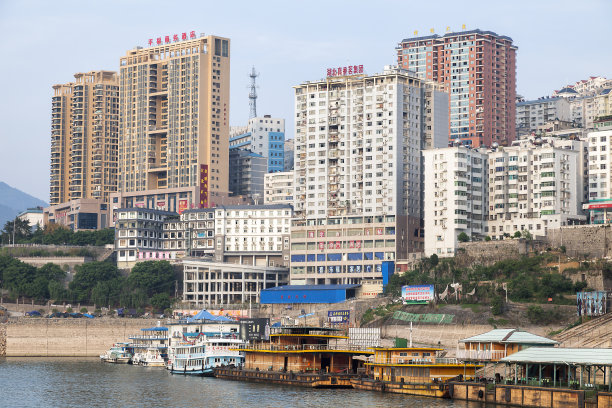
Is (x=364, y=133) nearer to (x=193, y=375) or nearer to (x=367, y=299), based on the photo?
(x=367, y=299)

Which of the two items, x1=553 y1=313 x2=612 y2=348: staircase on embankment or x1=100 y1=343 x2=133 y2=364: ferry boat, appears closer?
x1=553 y1=313 x2=612 y2=348: staircase on embankment

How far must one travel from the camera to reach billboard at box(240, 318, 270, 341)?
143m

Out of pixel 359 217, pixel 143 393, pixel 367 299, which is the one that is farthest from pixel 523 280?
pixel 143 393

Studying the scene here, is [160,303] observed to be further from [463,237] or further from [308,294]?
[463,237]

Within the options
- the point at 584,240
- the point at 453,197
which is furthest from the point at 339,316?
the point at 584,240

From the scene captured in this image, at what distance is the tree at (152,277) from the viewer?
191000mm

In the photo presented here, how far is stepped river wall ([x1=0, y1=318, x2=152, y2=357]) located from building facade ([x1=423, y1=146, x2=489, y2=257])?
51283 mm

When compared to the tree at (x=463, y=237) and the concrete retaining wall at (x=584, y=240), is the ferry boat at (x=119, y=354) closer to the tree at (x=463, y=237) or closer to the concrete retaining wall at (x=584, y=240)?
the tree at (x=463, y=237)

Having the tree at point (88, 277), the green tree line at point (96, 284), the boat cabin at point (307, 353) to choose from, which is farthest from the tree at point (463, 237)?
the tree at point (88, 277)

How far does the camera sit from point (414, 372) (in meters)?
100

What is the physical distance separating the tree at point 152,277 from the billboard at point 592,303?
89089 mm

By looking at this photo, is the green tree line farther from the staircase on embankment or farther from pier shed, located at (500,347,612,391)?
pier shed, located at (500,347,612,391)

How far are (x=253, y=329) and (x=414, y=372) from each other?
4733 centimetres

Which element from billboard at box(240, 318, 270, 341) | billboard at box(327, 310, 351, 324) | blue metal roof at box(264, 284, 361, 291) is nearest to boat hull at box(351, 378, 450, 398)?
billboard at box(240, 318, 270, 341)
